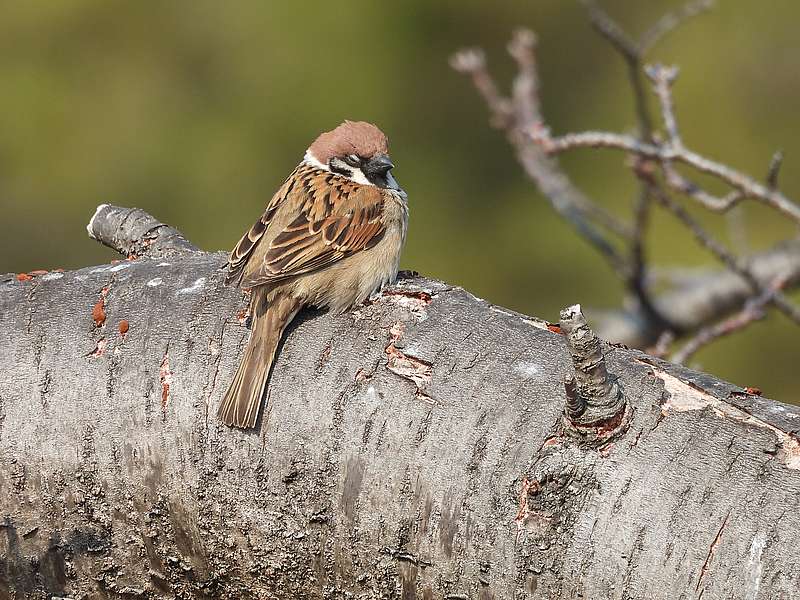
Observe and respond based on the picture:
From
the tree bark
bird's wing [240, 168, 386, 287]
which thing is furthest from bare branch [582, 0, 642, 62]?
the tree bark

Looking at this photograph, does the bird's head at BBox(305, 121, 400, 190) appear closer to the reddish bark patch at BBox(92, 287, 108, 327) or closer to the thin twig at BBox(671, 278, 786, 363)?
the thin twig at BBox(671, 278, 786, 363)

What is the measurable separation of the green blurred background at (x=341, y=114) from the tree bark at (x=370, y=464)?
15.6 feet

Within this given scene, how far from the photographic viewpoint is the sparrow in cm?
241

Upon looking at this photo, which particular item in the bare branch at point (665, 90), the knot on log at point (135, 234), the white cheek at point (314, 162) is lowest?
the knot on log at point (135, 234)

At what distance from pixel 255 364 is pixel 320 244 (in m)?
0.96

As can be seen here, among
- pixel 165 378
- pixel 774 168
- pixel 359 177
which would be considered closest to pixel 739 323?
pixel 774 168

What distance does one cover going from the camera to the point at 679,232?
6.99m

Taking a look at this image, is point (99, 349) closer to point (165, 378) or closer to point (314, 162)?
point (165, 378)

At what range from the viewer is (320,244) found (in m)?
3.22

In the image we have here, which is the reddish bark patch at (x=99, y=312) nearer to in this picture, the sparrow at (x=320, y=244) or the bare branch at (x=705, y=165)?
the sparrow at (x=320, y=244)

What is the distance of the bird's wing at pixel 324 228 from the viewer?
3.08 m

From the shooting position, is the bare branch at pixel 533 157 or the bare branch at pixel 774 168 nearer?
the bare branch at pixel 774 168

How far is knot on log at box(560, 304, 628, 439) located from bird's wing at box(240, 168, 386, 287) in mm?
1159

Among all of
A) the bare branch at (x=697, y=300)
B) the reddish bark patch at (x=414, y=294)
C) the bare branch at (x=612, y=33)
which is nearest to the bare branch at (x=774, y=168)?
the bare branch at (x=612, y=33)
